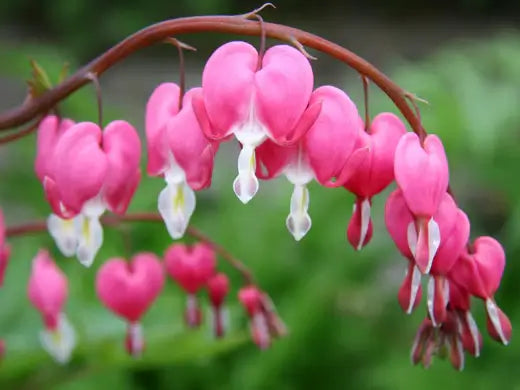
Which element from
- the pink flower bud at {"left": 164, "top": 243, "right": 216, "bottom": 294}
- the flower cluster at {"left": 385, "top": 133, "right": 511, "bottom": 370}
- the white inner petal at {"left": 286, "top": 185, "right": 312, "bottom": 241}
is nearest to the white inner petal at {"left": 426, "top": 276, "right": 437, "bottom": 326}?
the flower cluster at {"left": 385, "top": 133, "right": 511, "bottom": 370}

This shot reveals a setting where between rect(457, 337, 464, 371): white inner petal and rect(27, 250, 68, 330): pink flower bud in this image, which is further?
rect(27, 250, 68, 330): pink flower bud

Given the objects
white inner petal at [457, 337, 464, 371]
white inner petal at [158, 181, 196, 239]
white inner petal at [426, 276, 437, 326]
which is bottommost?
white inner petal at [457, 337, 464, 371]

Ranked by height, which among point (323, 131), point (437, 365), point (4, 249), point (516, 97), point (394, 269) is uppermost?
point (323, 131)

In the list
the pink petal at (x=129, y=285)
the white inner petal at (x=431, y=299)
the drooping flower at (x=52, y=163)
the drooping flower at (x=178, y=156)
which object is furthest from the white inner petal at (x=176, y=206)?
the pink petal at (x=129, y=285)

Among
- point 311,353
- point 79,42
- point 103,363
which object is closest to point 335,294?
point 311,353

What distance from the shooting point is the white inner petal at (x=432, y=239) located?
753 mm

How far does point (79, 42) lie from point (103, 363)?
3345mm

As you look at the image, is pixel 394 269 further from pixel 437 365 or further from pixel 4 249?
pixel 4 249

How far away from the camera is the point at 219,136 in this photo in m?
0.74

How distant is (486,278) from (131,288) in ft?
1.53

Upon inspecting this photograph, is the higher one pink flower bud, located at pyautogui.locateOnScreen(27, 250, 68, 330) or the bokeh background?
pink flower bud, located at pyautogui.locateOnScreen(27, 250, 68, 330)

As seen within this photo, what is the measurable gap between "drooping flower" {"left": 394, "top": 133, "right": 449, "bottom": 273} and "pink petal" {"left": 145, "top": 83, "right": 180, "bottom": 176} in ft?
0.66

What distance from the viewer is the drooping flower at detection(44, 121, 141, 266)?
81cm

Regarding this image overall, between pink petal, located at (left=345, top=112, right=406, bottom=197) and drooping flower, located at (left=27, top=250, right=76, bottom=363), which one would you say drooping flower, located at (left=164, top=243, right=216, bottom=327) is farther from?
pink petal, located at (left=345, top=112, right=406, bottom=197)
